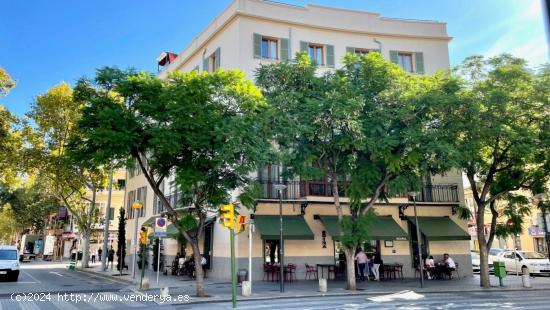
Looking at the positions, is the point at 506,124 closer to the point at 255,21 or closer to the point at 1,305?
the point at 255,21

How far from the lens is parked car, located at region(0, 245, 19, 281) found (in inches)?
915

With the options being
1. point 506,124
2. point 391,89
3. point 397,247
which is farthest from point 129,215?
point 506,124

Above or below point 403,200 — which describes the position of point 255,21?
above

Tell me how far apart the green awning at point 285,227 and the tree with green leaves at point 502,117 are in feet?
28.4

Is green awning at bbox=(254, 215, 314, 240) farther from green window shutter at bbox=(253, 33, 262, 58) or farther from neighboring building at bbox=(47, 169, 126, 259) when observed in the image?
neighboring building at bbox=(47, 169, 126, 259)

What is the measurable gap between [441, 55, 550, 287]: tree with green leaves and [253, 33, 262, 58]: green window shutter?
1123cm

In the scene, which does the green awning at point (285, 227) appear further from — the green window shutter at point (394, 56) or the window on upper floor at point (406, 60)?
the window on upper floor at point (406, 60)

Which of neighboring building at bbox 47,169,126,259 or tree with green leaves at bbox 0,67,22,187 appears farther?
neighboring building at bbox 47,169,126,259

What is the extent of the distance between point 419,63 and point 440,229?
10.9 metres

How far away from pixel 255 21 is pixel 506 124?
14.8 m

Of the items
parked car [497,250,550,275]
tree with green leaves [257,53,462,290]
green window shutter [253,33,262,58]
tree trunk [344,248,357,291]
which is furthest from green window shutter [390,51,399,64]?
parked car [497,250,550,275]

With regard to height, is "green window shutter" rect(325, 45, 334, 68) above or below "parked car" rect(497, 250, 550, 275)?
above

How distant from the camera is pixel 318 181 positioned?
82.8 feet

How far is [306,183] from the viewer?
2466 cm
